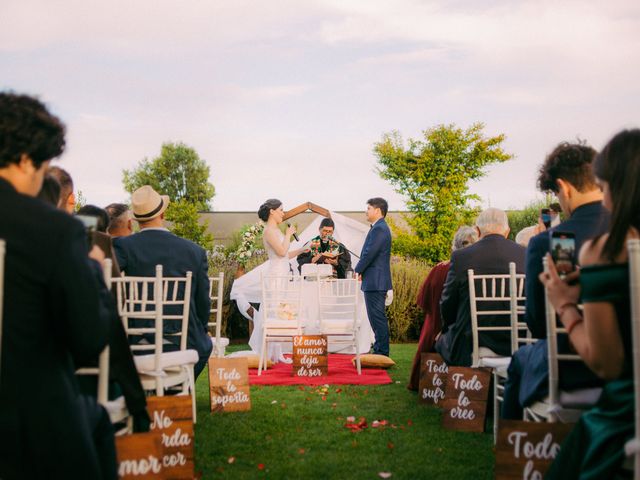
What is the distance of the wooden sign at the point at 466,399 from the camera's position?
4.74 m

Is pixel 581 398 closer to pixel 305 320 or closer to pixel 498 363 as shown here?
pixel 498 363

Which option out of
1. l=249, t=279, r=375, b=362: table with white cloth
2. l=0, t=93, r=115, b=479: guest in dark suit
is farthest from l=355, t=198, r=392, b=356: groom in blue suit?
l=0, t=93, r=115, b=479: guest in dark suit

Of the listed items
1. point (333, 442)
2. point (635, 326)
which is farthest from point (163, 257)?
point (635, 326)

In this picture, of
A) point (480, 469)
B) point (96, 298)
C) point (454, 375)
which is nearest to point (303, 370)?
point (454, 375)

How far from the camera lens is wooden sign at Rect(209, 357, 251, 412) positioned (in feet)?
18.3

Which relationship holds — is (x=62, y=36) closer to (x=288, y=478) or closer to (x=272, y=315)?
(x=272, y=315)

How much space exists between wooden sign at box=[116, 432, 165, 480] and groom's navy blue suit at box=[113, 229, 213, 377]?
220cm

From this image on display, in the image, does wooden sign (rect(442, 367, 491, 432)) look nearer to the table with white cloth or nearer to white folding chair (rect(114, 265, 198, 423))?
white folding chair (rect(114, 265, 198, 423))

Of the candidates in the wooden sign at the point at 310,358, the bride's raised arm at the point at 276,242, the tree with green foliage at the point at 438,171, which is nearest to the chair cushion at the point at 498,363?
the wooden sign at the point at 310,358

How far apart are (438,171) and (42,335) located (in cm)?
1895

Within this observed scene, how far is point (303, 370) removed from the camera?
306 inches

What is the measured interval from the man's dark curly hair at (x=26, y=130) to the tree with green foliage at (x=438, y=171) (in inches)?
699

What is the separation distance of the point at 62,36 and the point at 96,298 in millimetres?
6961

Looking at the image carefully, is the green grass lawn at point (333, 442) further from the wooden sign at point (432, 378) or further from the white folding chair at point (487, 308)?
the white folding chair at point (487, 308)
